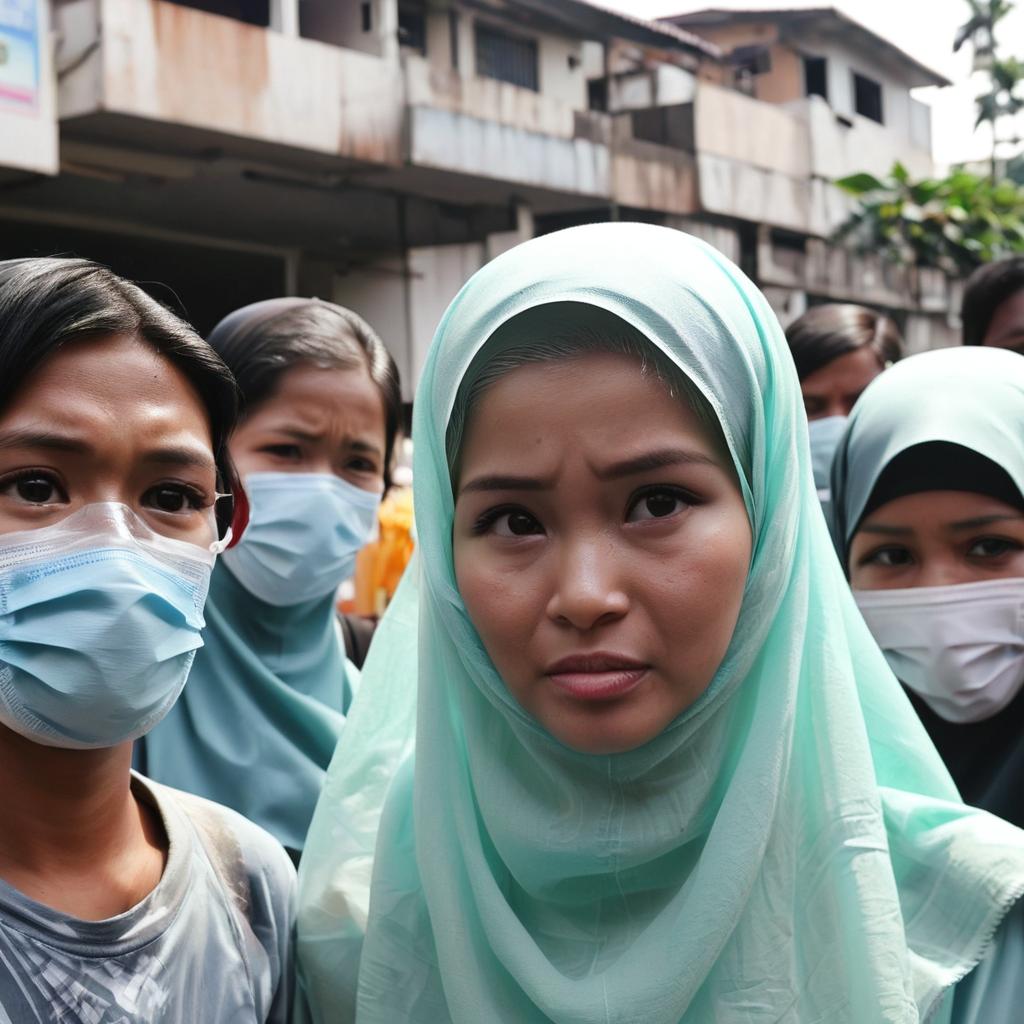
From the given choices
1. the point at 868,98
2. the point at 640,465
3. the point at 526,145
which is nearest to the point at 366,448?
the point at 640,465

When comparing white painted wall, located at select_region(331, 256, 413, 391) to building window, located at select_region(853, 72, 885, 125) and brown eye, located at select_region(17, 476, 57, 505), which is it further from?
building window, located at select_region(853, 72, 885, 125)

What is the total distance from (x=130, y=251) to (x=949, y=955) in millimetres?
11498

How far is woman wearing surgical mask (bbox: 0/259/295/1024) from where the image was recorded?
5.07ft

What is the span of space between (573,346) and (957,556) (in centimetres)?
92

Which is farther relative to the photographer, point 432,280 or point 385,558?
point 432,280

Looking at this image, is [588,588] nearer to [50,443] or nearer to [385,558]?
[50,443]

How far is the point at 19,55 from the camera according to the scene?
8633mm

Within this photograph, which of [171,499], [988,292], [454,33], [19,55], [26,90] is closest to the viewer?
[171,499]

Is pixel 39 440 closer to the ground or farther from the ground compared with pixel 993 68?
closer to the ground

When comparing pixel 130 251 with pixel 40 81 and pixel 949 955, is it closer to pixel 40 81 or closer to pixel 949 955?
pixel 40 81

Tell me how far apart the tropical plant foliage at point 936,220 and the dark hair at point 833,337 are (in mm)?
12072

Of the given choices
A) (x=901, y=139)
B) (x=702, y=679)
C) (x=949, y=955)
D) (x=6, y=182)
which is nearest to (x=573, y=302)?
(x=702, y=679)

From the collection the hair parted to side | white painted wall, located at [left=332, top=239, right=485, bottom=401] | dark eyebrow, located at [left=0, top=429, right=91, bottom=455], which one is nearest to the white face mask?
the hair parted to side

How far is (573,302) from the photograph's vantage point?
1574 mm
